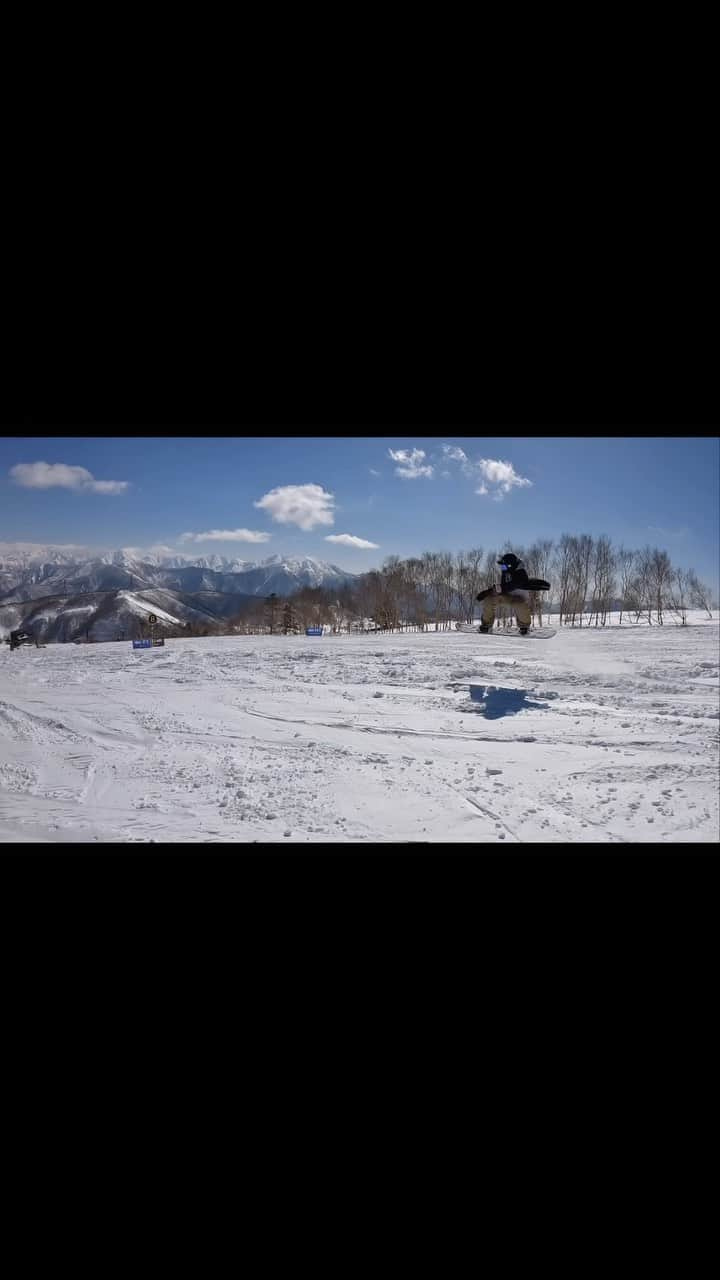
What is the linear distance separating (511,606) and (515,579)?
16 centimetres

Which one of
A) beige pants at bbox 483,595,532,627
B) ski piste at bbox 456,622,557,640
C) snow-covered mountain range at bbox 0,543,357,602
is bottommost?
ski piste at bbox 456,622,557,640

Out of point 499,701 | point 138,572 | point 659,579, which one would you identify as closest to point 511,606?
point 499,701

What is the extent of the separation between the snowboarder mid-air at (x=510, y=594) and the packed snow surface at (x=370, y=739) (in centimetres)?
14

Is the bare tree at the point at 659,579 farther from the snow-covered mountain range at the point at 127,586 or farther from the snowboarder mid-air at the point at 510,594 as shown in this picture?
the snow-covered mountain range at the point at 127,586

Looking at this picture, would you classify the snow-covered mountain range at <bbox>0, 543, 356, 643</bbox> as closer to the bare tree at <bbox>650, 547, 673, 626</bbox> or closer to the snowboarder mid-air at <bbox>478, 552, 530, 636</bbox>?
the snowboarder mid-air at <bbox>478, 552, 530, 636</bbox>

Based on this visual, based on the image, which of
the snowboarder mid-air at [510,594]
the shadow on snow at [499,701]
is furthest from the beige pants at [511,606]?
the shadow on snow at [499,701]

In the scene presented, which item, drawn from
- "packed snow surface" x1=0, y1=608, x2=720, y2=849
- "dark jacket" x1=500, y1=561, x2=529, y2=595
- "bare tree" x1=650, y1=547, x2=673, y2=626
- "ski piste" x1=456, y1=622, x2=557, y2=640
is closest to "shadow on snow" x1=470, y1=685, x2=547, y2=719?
"packed snow surface" x1=0, y1=608, x2=720, y2=849

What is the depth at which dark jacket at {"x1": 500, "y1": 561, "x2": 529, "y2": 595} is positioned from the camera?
8.18 ft

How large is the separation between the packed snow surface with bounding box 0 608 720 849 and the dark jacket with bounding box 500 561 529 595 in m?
0.32
